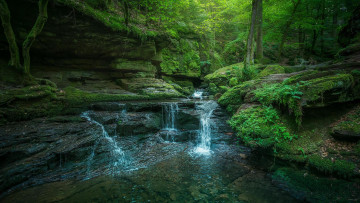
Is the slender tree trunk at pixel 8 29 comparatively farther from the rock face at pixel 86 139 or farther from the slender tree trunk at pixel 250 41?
the slender tree trunk at pixel 250 41

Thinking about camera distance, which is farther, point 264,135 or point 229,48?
point 229,48

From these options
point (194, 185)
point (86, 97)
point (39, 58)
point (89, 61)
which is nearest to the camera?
point (194, 185)

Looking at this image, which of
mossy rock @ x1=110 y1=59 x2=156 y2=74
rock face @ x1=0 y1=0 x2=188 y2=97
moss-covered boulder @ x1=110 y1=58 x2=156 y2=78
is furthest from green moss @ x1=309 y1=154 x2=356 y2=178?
mossy rock @ x1=110 y1=59 x2=156 y2=74

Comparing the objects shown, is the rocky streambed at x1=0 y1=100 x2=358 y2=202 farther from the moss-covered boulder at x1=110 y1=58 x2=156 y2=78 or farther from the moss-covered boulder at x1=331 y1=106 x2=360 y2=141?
the moss-covered boulder at x1=110 y1=58 x2=156 y2=78

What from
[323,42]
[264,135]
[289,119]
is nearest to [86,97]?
[264,135]

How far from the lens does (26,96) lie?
5.85m

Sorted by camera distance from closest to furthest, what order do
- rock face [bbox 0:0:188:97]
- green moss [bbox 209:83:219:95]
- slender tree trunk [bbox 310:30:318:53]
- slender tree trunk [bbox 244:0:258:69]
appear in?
1. rock face [bbox 0:0:188:97]
2. slender tree trunk [bbox 244:0:258:69]
3. green moss [bbox 209:83:219:95]
4. slender tree trunk [bbox 310:30:318:53]

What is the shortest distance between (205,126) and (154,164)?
9.88ft

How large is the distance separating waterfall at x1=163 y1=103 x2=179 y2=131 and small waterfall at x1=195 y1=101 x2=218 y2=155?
4.21ft

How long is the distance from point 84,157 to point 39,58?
27.9 feet

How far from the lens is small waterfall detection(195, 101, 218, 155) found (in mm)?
5746

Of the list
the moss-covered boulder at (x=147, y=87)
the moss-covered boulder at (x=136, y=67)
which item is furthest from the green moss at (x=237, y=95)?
the moss-covered boulder at (x=136, y=67)

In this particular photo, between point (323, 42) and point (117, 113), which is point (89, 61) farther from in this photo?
point (323, 42)

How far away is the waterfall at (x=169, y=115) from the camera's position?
7146mm
